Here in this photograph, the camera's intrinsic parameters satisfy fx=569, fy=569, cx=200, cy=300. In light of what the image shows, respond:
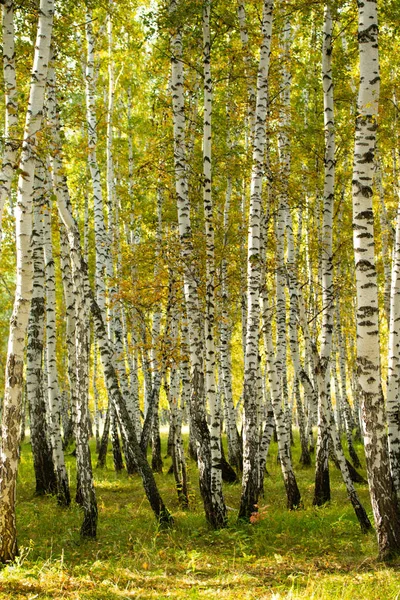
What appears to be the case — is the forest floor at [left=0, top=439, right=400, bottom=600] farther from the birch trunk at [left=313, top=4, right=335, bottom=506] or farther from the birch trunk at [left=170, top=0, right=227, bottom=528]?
the birch trunk at [left=313, top=4, right=335, bottom=506]

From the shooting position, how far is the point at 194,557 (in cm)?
771

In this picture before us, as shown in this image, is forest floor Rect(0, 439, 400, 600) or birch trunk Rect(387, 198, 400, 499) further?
birch trunk Rect(387, 198, 400, 499)

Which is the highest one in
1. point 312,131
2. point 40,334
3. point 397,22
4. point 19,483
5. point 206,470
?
point 397,22

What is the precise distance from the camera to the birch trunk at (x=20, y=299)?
7.10 meters

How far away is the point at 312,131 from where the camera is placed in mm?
13625

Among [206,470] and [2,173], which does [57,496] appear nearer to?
[206,470]

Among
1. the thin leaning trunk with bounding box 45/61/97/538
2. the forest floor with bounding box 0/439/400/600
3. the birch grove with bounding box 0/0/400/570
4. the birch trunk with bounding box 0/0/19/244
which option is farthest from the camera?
the thin leaning trunk with bounding box 45/61/97/538

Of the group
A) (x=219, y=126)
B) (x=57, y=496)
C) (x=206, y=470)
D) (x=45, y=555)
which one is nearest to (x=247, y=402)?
(x=206, y=470)

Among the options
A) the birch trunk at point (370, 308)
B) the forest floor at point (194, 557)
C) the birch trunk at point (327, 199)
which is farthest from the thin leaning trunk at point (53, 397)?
the birch trunk at point (370, 308)

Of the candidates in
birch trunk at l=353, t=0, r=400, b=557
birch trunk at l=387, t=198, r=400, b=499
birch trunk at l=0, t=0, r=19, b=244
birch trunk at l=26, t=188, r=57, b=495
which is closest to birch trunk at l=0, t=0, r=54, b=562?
birch trunk at l=0, t=0, r=19, b=244

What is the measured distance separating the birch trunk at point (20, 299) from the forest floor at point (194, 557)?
92 cm

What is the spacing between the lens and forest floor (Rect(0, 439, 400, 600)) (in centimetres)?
628

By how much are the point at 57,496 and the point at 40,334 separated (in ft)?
11.3

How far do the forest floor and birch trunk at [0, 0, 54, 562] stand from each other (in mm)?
921
